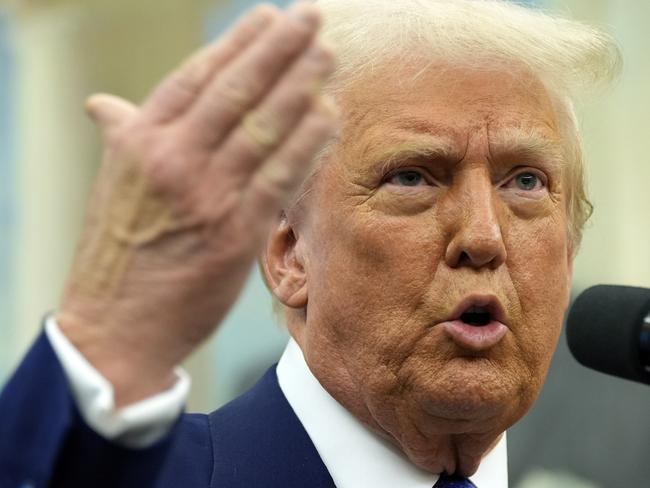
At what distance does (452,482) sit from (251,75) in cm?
120

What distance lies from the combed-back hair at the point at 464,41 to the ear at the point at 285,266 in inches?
13.2

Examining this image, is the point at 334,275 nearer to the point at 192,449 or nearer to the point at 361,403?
the point at 361,403

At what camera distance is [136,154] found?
1564mm

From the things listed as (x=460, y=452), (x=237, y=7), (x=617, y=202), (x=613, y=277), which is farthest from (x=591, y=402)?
(x=237, y=7)

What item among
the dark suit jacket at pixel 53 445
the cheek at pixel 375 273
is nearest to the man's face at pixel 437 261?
the cheek at pixel 375 273

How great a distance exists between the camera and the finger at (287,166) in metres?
1.53

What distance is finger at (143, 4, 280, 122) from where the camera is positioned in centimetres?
154

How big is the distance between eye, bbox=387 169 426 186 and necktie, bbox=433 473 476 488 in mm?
586

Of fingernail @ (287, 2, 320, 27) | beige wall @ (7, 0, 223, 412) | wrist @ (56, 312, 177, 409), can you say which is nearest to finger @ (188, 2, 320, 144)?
fingernail @ (287, 2, 320, 27)

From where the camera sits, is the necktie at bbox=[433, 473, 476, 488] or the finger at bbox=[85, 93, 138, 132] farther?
the necktie at bbox=[433, 473, 476, 488]

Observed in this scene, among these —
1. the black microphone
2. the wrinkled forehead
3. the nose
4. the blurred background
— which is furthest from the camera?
the blurred background

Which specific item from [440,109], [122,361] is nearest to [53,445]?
[122,361]

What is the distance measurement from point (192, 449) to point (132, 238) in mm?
901

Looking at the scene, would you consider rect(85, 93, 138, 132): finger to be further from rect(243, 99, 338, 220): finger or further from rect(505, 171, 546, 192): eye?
rect(505, 171, 546, 192): eye
